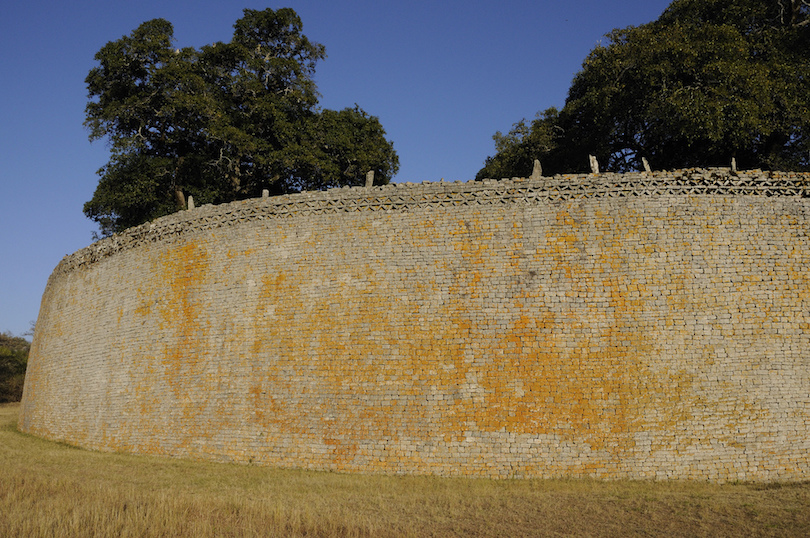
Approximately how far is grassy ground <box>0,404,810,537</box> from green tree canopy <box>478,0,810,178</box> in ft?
39.1

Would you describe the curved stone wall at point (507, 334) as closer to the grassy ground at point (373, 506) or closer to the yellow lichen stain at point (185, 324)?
the yellow lichen stain at point (185, 324)

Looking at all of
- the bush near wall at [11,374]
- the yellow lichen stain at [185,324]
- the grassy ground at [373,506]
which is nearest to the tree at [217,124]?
the yellow lichen stain at [185,324]

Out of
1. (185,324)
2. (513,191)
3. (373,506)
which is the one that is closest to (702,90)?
(513,191)

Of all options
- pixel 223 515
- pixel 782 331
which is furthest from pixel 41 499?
pixel 782 331

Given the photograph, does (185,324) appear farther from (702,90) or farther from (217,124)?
(702,90)

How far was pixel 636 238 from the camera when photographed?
1275 centimetres

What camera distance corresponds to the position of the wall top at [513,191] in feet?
42.2

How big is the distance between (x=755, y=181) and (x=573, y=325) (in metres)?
5.31

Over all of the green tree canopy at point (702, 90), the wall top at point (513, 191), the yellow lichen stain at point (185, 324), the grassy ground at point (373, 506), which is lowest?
the grassy ground at point (373, 506)

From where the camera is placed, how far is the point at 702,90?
61.1ft

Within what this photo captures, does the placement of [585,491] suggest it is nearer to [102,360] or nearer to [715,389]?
[715,389]

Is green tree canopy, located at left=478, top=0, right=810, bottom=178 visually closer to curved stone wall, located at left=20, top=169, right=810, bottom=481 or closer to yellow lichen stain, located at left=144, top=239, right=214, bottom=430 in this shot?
curved stone wall, located at left=20, top=169, right=810, bottom=481

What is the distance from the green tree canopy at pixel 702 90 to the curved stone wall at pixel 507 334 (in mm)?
6193

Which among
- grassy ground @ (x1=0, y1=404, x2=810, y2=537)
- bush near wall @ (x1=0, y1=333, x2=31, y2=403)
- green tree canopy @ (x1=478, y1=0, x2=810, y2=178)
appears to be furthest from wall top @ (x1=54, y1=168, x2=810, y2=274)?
bush near wall @ (x1=0, y1=333, x2=31, y2=403)
